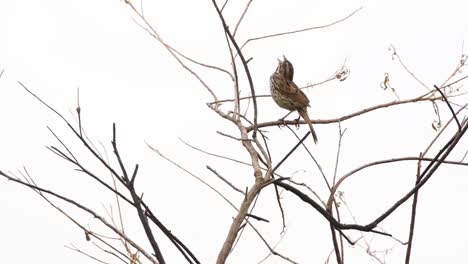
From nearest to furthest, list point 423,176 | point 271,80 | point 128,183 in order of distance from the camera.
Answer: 1. point 128,183
2. point 423,176
3. point 271,80

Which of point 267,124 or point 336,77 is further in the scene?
point 336,77

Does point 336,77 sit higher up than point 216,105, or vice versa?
point 336,77

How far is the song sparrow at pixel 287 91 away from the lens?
17.4ft

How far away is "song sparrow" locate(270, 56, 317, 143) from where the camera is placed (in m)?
5.32

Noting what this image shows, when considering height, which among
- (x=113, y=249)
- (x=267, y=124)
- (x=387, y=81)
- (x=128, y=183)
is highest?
(x=387, y=81)

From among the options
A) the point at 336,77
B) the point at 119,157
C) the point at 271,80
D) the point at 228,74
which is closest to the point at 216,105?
the point at 228,74

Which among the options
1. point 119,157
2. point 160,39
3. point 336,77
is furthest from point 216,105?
point 119,157

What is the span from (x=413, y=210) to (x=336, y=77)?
7.21ft

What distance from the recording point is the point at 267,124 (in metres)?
2.74

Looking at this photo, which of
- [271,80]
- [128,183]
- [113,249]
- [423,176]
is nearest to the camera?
[128,183]

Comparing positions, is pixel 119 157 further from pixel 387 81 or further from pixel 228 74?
pixel 387 81

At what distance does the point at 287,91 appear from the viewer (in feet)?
17.7

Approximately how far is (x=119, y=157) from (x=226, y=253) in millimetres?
365

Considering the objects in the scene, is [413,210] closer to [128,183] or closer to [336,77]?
[128,183]
